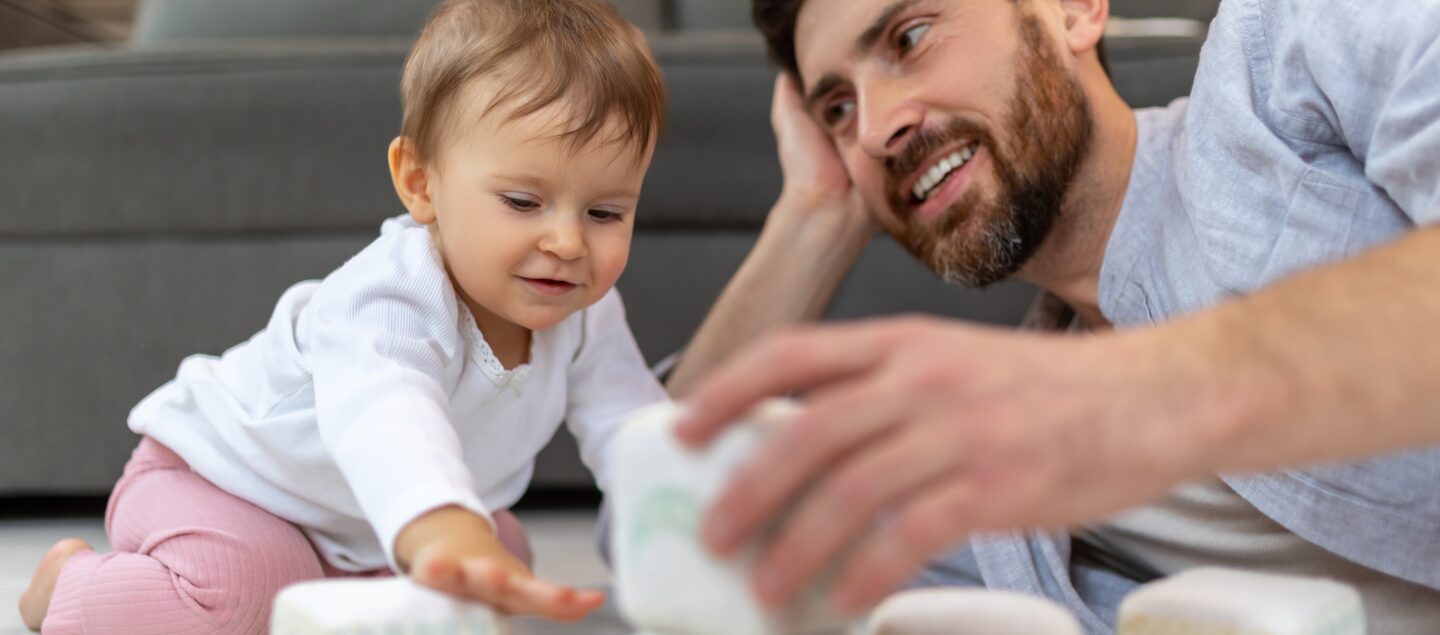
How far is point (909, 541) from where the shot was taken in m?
0.40

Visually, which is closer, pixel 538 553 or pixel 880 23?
pixel 880 23

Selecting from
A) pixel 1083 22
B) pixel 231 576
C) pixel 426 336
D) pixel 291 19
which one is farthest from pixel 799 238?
pixel 291 19

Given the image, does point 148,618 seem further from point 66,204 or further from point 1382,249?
point 1382,249

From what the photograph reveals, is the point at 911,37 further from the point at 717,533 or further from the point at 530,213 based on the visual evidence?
the point at 717,533

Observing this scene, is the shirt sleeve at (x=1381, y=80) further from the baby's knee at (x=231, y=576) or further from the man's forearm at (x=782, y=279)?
the baby's knee at (x=231, y=576)

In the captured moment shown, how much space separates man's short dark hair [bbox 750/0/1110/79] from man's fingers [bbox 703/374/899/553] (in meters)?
0.83

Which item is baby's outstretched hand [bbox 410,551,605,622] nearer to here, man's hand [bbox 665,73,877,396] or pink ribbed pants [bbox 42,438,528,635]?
pink ribbed pants [bbox 42,438,528,635]

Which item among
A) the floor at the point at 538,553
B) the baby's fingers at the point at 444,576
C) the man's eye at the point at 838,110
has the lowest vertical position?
the floor at the point at 538,553

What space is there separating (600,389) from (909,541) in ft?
2.14

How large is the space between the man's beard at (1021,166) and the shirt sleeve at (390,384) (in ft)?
1.55

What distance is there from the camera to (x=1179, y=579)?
1.98ft

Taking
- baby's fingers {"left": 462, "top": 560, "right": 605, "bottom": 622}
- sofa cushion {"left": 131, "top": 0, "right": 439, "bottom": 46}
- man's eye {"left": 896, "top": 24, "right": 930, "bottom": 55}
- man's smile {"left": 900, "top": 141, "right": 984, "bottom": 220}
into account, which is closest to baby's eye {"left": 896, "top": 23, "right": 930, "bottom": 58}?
man's eye {"left": 896, "top": 24, "right": 930, "bottom": 55}

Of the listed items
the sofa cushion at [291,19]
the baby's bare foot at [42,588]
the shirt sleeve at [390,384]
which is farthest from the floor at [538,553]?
the sofa cushion at [291,19]

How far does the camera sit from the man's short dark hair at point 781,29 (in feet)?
3.92
